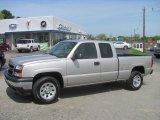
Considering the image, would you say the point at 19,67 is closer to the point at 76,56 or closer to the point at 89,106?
the point at 76,56

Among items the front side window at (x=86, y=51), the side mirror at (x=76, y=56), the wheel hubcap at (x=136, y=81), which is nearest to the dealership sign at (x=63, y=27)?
the wheel hubcap at (x=136, y=81)

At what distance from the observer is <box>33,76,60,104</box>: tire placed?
24.5ft

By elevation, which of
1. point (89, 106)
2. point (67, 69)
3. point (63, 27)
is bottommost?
point (89, 106)

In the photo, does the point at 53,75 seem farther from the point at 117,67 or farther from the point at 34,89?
the point at 117,67

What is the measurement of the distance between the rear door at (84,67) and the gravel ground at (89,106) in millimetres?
571

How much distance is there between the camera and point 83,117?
6.39 meters

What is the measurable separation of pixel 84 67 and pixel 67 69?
595 mm

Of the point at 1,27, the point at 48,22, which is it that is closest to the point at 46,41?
the point at 48,22

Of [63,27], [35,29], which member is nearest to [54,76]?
[35,29]

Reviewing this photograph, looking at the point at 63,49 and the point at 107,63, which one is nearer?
the point at 63,49

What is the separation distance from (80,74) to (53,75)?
835 millimetres

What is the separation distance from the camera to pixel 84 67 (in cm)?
821

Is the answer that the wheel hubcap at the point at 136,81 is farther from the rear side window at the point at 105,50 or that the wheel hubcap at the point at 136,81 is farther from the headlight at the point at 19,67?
the headlight at the point at 19,67

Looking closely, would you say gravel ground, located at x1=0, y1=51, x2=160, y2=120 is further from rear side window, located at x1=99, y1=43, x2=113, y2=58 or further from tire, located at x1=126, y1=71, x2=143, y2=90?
rear side window, located at x1=99, y1=43, x2=113, y2=58
